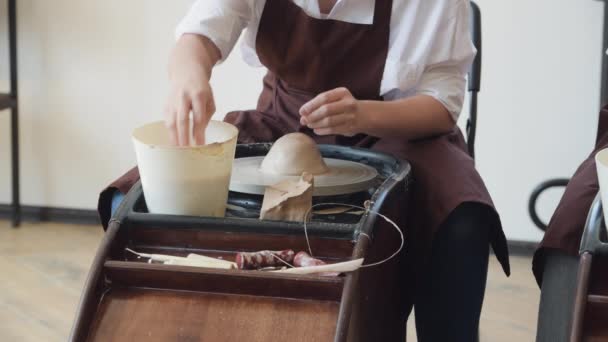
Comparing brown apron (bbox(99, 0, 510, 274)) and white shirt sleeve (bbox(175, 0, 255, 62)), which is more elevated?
white shirt sleeve (bbox(175, 0, 255, 62))

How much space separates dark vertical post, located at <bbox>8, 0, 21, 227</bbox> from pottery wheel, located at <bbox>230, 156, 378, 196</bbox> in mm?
1470

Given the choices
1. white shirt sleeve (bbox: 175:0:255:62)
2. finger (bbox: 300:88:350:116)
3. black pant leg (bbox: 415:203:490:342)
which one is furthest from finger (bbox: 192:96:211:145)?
black pant leg (bbox: 415:203:490:342)

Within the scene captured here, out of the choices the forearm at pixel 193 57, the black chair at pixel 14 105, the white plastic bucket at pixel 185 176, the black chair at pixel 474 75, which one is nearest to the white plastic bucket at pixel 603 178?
the white plastic bucket at pixel 185 176

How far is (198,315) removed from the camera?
0.90 metres

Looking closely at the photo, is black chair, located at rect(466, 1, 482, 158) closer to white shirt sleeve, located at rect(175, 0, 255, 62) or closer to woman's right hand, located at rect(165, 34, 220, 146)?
white shirt sleeve, located at rect(175, 0, 255, 62)

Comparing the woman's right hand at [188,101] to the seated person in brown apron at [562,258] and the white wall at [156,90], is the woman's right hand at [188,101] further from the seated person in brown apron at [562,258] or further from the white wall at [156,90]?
the white wall at [156,90]

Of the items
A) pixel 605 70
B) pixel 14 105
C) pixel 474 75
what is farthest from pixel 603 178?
pixel 14 105

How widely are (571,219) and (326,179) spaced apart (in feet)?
0.98

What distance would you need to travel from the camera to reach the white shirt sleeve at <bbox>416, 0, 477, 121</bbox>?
1.29m

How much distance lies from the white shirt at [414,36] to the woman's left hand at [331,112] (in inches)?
7.6

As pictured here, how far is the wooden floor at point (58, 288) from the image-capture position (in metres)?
1.88

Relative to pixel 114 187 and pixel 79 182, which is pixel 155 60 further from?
pixel 114 187

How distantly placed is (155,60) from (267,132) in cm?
116

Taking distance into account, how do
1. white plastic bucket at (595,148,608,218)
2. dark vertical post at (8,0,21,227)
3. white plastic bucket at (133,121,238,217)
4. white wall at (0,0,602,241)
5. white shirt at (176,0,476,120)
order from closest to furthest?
white plastic bucket at (595,148,608,218)
white plastic bucket at (133,121,238,217)
white shirt at (176,0,476,120)
white wall at (0,0,602,241)
dark vertical post at (8,0,21,227)
